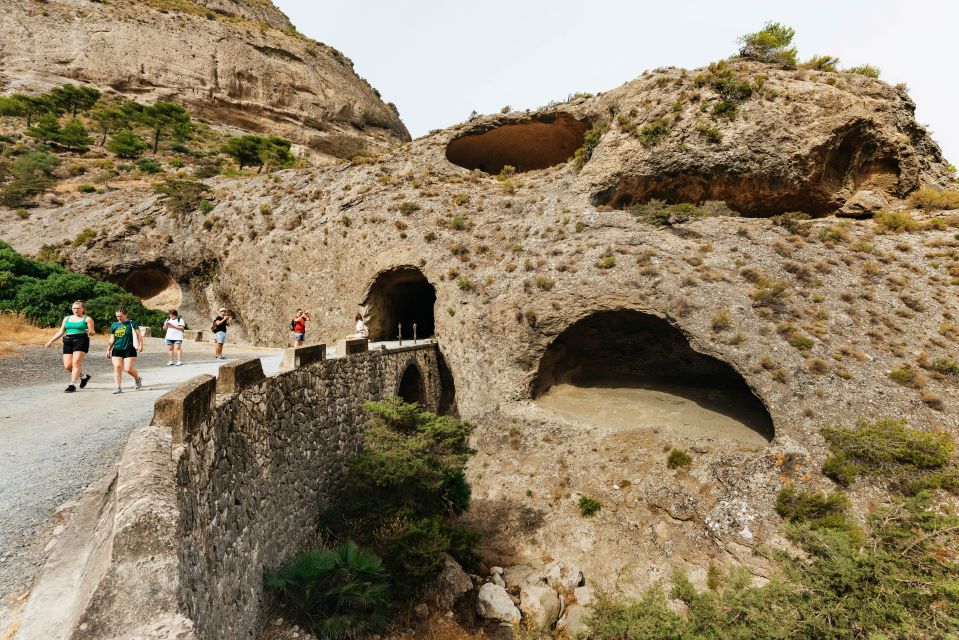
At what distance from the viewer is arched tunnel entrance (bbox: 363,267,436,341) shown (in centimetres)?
2022

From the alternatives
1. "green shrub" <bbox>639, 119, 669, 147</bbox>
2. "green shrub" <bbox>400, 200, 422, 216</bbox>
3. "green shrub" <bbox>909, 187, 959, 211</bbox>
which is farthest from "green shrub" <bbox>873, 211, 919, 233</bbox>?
"green shrub" <bbox>400, 200, 422, 216</bbox>

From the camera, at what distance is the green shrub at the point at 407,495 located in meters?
8.73

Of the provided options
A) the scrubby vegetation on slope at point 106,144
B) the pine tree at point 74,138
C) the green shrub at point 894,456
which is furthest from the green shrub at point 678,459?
the pine tree at point 74,138

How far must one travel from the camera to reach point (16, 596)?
9.70 feet

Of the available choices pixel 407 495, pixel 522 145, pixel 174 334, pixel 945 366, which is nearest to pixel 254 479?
pixel 407 495

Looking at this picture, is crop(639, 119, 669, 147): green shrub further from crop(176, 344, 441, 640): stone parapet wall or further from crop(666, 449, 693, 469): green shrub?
crop(176, 344, 441, 640): stone parapet wall

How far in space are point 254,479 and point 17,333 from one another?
14149 mm

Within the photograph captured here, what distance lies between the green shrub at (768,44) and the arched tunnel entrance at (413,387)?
70.1ft

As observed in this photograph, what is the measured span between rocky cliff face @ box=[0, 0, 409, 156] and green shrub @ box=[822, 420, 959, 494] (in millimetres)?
53759

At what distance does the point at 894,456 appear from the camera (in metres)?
9.92

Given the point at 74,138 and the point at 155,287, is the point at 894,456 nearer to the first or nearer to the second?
the point at 155,287

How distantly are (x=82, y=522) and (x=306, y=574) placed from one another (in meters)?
4.39

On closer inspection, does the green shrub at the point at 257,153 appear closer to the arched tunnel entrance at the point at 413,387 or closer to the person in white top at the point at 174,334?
the person in white top at the point at 174,334

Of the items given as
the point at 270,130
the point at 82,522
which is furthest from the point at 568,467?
the point at 270,130
